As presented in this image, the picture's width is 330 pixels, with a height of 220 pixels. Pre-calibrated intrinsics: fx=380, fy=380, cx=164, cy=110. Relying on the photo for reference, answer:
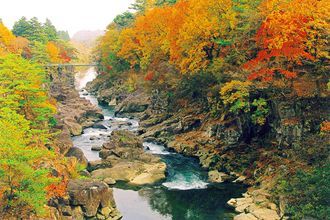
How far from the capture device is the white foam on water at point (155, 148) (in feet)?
129

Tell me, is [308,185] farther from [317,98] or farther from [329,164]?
[317,98]

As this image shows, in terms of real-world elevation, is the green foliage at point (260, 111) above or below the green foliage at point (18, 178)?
above

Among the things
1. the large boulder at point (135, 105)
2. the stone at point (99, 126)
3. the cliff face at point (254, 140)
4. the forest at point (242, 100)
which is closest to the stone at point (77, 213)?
the forest at point (242, 100)

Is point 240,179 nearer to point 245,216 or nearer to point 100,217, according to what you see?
point 245,216

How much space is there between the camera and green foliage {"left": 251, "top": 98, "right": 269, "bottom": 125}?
3036 centimetres

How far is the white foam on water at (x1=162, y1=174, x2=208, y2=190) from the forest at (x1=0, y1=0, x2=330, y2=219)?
3.19 m

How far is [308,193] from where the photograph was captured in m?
22.8

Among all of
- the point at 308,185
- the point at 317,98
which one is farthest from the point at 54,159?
the point at 317,98

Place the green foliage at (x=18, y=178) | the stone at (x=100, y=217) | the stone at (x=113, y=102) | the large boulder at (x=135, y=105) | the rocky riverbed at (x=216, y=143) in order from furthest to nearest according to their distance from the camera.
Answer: the stone at (x=113, y=102), the large boulder at (x=135, y=105), the rocky riverbed at (x=216, y=143), the stone at (x=100, y=217), the green foliage at (x=18, y=178)

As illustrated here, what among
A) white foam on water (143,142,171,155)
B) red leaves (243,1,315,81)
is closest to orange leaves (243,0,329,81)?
red leaves (243,1,315,81)

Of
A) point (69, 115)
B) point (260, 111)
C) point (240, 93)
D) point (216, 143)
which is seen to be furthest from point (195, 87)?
point (69, 115)

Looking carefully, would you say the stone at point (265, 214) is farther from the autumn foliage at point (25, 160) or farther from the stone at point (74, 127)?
the stone at point (74, 127)

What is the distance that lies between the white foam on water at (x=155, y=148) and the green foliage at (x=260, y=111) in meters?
10.9

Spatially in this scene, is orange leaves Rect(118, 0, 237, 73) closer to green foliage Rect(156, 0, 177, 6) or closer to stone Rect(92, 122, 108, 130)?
stone Rect(92, 122, 108, 130)
